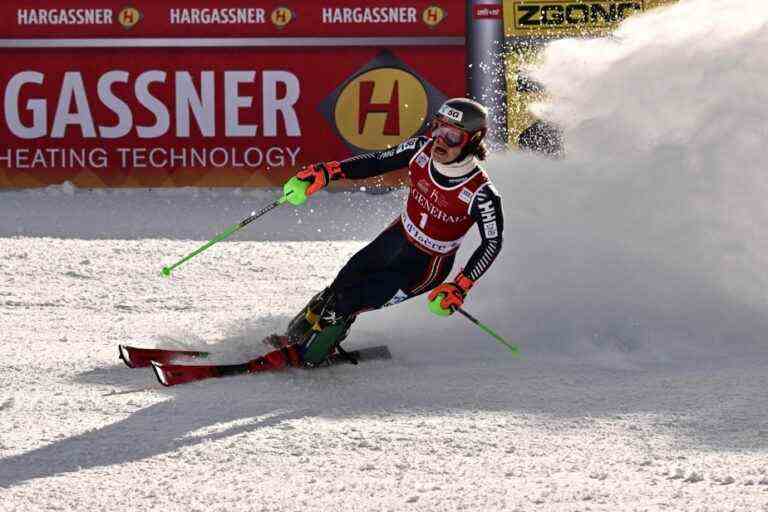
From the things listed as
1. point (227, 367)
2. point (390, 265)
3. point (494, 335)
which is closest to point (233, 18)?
point (390, 265)

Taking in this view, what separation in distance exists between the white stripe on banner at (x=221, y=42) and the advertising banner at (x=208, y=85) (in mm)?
10

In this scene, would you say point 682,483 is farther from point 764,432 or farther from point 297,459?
point 297,459

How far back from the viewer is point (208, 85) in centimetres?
1249

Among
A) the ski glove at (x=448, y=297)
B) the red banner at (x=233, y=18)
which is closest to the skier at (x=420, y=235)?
the ski glove at (x=448, y=297)

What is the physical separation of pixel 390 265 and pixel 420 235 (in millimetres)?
226

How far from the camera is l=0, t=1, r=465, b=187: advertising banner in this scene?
488 inches

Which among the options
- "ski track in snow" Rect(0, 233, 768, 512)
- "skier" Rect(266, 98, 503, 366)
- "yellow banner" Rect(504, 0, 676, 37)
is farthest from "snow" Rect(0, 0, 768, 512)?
"yellow banner" Rect(504, 0, 676, 37)

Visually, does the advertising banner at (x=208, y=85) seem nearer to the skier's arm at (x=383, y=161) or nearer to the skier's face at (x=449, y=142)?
the skier's arm at (x=383, y=161)

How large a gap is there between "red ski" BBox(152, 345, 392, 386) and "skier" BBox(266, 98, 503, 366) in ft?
0.05

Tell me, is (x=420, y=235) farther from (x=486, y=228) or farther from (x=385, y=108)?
(x=385, y=108)

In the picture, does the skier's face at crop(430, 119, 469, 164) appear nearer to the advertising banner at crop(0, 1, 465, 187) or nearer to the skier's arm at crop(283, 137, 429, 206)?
the skier's arm at crop(283, 137, 429, 206)

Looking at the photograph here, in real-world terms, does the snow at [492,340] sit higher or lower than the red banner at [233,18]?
lower

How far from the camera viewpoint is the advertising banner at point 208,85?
12.4 m

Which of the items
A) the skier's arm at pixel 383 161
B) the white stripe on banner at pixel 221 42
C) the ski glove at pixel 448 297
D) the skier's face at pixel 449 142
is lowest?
the ski glove at pixel 448 297
